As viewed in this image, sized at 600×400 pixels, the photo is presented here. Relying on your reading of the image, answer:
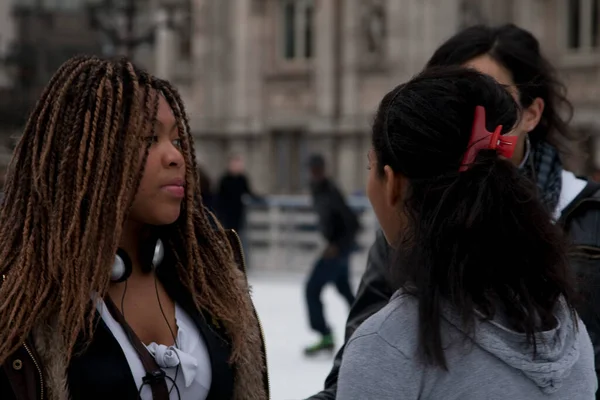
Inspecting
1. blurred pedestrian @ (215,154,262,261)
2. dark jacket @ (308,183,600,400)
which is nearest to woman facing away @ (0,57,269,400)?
dark jacket @ (308,183,600,400)

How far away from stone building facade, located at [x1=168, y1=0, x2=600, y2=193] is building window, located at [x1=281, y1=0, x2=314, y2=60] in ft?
0.08

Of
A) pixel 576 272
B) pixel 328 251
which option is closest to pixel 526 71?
pixel 576 272

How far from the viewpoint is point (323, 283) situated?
9.98 metres

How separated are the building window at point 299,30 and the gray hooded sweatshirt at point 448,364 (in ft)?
73.8

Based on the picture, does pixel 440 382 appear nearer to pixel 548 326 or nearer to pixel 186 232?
pixel 548 326

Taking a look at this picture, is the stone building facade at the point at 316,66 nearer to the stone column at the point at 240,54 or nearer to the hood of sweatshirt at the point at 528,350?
the stone column at the point at 240,54

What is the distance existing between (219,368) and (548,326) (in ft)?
2.86

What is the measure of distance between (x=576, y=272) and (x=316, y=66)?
21.2 metres

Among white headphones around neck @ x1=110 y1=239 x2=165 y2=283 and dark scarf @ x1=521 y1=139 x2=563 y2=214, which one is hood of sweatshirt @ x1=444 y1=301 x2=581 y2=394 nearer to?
white headphones around neck @ x1=110 y1=239 x2=165 y2=283

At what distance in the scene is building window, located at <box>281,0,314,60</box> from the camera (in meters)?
24.2

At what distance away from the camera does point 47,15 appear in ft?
135

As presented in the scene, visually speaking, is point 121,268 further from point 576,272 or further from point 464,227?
point 576,272

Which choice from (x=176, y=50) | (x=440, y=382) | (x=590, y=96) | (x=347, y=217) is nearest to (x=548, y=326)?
(x=440, y=382)

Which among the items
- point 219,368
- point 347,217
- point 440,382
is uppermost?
point 440,382
